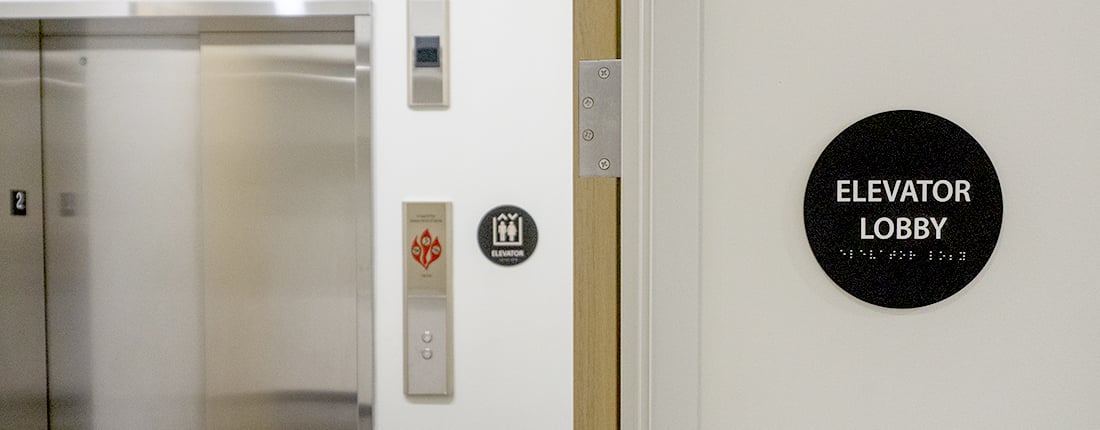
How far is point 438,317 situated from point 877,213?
150 cm

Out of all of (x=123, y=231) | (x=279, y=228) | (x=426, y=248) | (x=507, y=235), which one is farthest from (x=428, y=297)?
(x=123, y=231)

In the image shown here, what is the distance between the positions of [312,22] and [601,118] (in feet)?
4.96

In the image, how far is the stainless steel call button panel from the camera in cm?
195

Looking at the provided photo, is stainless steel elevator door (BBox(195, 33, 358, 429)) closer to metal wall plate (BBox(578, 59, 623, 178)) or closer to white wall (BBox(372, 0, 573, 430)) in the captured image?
white wall (BBox(372, 0, 573, 430))

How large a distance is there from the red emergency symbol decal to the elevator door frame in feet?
0.43

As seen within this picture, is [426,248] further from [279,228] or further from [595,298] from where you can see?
[595,298]

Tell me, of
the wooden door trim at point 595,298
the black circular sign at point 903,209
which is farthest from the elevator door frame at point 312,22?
the black circular sign at point 903,209

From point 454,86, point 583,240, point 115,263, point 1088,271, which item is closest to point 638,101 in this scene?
point 583,240

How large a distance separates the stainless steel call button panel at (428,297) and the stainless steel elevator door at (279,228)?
236 mm

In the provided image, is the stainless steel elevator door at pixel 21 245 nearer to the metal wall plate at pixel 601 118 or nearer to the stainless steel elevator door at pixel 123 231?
the stainless steel elevator door at pixel 123 231

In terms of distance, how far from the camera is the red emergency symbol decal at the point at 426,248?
195cm

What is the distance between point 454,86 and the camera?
1.94 meters

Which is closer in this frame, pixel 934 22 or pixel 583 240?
pixel 934 22

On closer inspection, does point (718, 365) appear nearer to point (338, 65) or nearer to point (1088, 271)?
point (1088, 271)
